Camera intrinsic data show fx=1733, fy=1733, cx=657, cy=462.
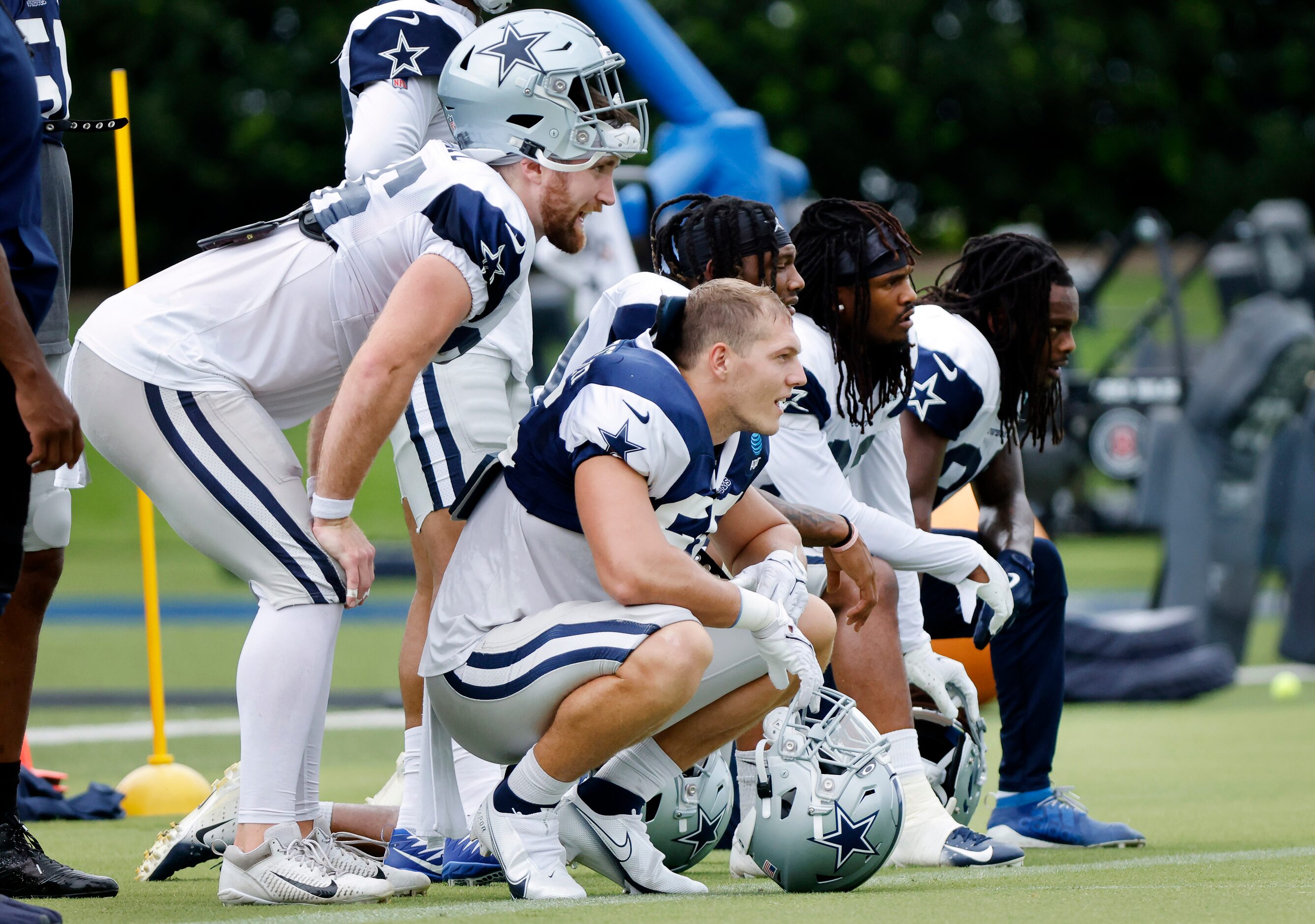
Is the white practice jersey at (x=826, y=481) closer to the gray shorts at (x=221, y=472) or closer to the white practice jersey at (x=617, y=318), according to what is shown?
the white practice jersey at (x=617, y=318)

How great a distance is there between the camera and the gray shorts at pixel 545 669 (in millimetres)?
3324

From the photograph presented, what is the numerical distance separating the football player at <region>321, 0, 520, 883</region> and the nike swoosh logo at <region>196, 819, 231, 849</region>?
1.26 ft

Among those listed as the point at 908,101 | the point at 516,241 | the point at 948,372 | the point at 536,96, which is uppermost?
the point at 908,101

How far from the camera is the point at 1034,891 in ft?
11.3

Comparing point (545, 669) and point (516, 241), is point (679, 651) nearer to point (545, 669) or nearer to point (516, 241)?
point (545, 669)

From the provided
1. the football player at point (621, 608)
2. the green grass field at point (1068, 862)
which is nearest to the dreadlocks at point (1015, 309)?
the green grass field at point (1068, 862)

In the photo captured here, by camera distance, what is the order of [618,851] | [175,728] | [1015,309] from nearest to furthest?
[618,851], [1015,309], [175,728]

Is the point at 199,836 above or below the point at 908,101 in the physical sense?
below

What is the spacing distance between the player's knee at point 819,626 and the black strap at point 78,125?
190cm

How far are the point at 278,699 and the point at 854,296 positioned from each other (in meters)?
1.87

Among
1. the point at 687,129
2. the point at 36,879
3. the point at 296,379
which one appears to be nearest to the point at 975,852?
the point at 296,379

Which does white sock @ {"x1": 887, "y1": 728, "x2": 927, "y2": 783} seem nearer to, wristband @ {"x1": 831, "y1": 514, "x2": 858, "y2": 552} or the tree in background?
wristband @ {"x1": 831, "y1": 514, "x2": 858, "y2": 552}

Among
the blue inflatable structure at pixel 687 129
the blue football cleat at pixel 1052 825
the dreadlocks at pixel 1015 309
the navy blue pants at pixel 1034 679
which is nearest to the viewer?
the blue football cleat at pixel 1052 825

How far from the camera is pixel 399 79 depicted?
4.07 m
